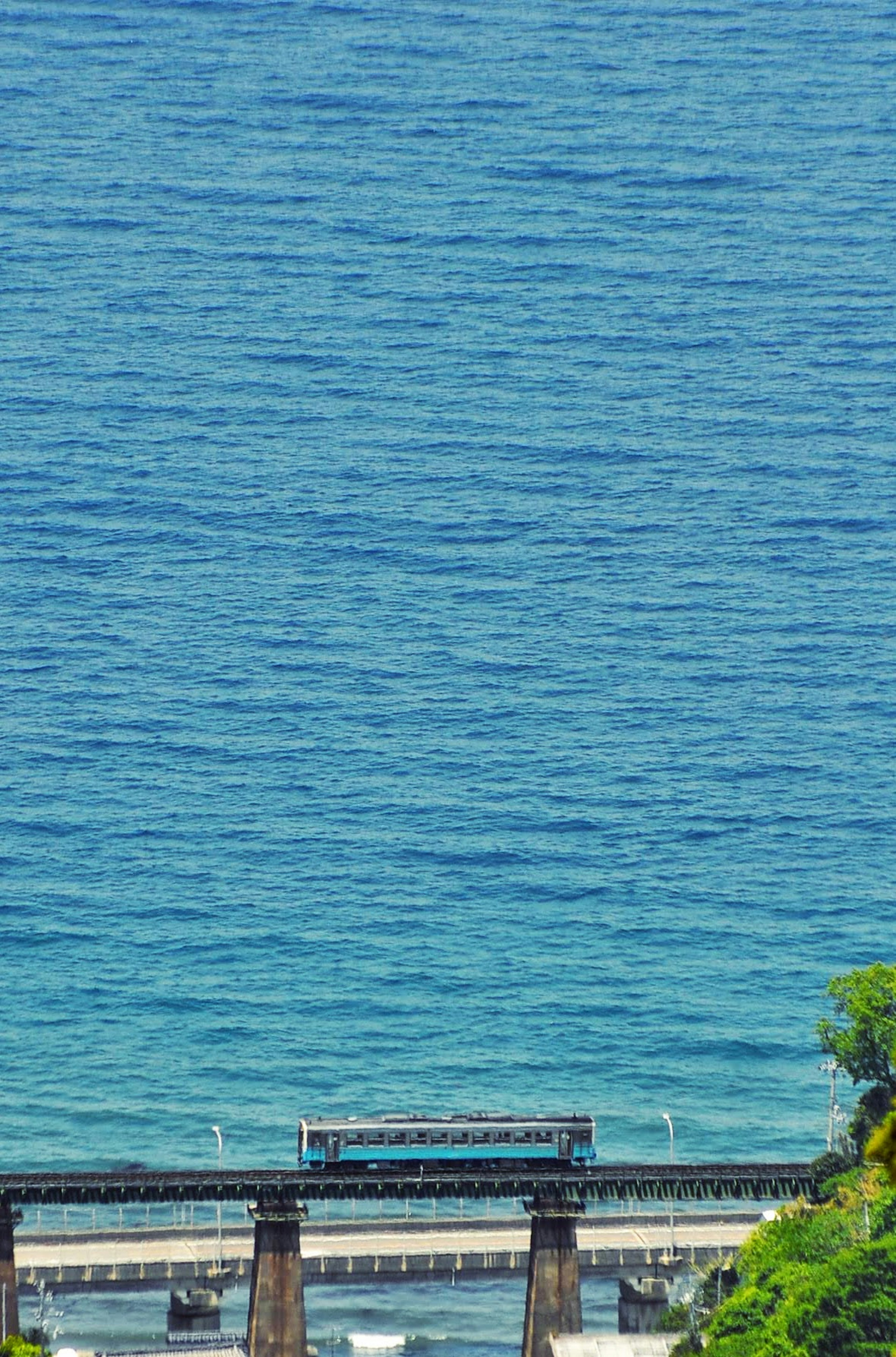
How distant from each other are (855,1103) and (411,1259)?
49.4 meters

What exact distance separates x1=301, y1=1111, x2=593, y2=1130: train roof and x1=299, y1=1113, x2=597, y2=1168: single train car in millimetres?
37

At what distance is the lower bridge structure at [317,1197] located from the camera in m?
139

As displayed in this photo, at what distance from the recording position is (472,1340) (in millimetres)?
164000

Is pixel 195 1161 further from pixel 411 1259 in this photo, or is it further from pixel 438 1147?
pixel 438 1147

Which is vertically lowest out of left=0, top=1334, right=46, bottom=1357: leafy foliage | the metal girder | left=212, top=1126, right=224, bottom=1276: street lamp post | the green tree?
left=0, top=1334, right=46, bottom=1357: leafy foliage

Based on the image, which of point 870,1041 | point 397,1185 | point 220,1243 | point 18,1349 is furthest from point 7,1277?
point 870,1041

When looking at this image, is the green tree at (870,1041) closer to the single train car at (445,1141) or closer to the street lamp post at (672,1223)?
the street lamp post at (672,1223)

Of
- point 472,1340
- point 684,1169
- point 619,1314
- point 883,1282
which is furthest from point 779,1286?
point 472,1340

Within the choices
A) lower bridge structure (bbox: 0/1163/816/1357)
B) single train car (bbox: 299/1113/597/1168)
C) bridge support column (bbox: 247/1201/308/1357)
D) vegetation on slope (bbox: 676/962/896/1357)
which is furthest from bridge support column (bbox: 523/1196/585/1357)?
bridge support column (bbox: 247/1201/308/1357)

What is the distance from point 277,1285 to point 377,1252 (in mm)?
23598

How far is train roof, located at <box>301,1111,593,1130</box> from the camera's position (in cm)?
14150

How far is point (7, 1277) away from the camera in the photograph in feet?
446

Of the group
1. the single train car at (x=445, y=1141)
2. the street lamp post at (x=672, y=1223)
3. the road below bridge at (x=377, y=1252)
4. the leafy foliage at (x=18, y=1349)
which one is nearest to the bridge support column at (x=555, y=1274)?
the single train car at (x=445, y=1141)

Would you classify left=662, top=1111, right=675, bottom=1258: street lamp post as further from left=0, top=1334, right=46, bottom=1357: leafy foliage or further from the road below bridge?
left=0, top=1334, right=46, bottom=1357: leafy foliage
